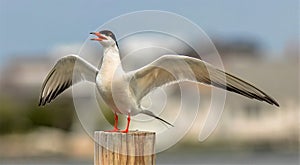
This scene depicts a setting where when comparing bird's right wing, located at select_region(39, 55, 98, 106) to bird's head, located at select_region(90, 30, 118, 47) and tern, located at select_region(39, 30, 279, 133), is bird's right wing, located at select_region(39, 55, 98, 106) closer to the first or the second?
tern, located at select_region(39, 30, 279, 133)

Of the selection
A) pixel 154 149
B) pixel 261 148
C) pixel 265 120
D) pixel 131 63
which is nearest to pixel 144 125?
pixel 131 63

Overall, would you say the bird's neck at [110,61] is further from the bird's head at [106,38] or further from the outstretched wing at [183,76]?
the outstretched wing at [183,76]

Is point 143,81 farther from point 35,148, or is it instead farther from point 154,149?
point 35,148

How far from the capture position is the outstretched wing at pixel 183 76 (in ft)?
20.9

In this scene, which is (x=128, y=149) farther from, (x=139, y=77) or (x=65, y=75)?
(x=65, y=75)

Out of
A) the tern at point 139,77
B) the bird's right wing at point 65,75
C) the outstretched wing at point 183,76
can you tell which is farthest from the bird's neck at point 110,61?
the bird's right wing at point 65,75

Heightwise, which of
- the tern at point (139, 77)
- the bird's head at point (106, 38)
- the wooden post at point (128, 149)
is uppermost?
the bird's head at point (106, 38)

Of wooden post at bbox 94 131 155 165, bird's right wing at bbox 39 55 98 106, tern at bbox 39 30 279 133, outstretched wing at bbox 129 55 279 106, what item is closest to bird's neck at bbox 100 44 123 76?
tern at bbox 39 30 279 133

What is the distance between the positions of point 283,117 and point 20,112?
1727 cm

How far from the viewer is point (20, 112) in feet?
187

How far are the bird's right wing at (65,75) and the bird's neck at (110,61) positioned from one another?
0.98 ft

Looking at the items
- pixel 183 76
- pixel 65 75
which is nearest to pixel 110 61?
pixel 183 76

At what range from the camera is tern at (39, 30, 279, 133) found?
6344 mm

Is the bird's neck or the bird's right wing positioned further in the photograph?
the bird's right wing
